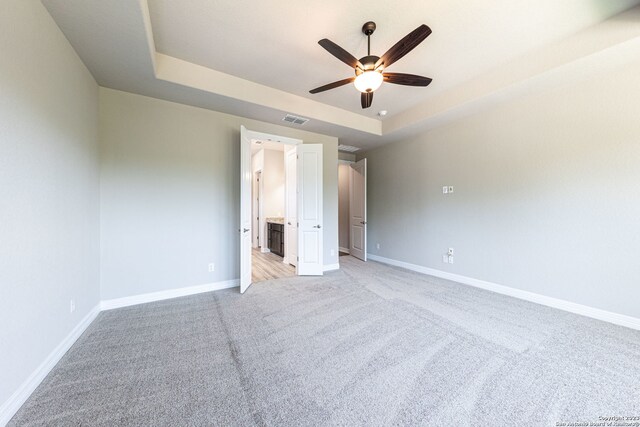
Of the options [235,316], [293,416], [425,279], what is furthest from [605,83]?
[235,316]

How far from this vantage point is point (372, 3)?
2090 millimetres

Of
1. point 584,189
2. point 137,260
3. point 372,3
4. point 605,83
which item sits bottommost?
point 137,260

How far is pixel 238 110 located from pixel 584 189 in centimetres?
472

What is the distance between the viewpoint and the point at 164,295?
330 cm

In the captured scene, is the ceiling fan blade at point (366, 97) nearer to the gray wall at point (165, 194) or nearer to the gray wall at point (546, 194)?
the gray wall at point (165, 194)

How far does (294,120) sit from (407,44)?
239 cm

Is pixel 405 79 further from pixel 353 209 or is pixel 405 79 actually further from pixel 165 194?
pixel 353 209

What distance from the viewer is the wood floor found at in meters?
4.43

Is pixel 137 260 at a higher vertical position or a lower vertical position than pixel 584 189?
lower

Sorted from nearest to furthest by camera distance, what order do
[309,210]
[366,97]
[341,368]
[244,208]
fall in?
[341,368] → [366,97] → [244,208] → [309,210]

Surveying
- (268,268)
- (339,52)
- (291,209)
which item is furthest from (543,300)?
(268,268)

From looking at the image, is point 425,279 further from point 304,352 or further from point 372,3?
point 372,3

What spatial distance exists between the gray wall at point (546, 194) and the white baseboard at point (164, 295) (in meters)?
3.75

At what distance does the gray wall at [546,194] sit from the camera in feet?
8.50
